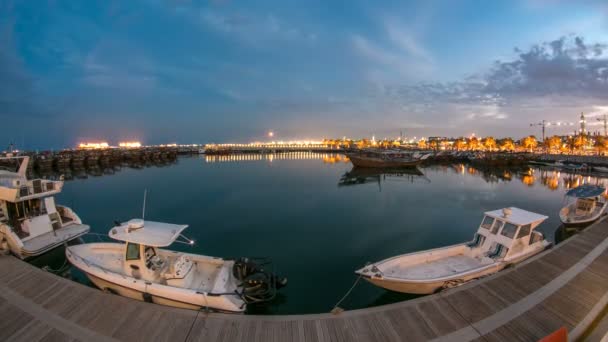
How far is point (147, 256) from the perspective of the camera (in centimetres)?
812

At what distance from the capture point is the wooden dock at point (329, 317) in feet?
18.3

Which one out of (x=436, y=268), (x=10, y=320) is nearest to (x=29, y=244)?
(x=10, y=320)

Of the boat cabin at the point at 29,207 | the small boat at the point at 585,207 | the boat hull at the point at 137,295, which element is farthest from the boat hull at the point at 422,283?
the boat cabin at the point at 29,207

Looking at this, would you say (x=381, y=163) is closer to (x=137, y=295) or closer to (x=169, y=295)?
(x=169, y=295)

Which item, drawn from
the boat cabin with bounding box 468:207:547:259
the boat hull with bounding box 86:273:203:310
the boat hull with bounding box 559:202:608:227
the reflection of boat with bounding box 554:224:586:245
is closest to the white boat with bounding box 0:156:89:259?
the boat hull with bounding box 86:273:203:310

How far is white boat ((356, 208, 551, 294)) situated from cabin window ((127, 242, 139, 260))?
710 centimetres

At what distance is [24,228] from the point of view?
11.9 meters

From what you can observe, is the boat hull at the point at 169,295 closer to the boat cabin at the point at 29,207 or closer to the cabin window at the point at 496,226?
the boat cabin at the point at 29,207

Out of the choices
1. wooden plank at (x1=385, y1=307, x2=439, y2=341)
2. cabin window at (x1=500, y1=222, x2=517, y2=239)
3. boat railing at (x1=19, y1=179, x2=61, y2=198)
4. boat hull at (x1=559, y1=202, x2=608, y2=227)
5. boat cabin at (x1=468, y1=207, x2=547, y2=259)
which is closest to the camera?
wooden plank at (x1=385, y1=307, x2=439, y2=341)

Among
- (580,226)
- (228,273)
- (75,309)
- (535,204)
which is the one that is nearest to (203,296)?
(228,273)

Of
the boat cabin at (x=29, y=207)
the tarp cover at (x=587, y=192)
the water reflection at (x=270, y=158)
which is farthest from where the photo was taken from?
the water reflection at (x=270, y=158)

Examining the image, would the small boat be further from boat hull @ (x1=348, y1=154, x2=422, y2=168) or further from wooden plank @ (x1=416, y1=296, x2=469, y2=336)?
boat hull @ (x1=348, y1=154, x2=422, y2=168)

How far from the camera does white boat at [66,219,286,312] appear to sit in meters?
7.07

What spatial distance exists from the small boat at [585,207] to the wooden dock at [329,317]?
1028cm
